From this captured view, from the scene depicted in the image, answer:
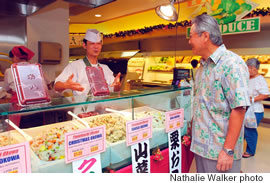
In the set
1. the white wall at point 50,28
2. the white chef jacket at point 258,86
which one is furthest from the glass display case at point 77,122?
the white wall at point 50,28

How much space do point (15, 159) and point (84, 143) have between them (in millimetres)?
354

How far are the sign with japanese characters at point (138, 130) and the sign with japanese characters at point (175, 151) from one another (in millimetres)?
335

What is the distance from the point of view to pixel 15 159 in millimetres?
1042

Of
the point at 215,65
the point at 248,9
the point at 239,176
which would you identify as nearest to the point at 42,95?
the point at 215,65

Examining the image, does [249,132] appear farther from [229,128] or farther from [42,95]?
[42,95]

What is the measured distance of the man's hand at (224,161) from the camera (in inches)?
61.9

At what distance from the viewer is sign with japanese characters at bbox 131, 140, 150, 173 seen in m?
1.59

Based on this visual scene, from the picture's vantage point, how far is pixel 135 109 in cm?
175

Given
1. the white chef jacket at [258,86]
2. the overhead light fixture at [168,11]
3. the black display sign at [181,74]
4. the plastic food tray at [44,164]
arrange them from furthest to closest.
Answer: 1. the white chef jacket at [258,86]
2. the overhead light fixture at [168,11]
3. the black display sign at [181,74]
4. the plastic food tray at [44,164]

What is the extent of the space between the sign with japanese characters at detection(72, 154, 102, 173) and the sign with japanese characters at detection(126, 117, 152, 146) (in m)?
0.25

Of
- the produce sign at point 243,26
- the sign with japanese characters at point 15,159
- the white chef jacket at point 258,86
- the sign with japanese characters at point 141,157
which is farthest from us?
the produce sign at point 243,26

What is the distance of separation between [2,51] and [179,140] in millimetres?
3721

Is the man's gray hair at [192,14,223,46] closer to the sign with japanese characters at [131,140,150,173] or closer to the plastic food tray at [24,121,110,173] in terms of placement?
the sign with japanese characters at [131,140,150,173]

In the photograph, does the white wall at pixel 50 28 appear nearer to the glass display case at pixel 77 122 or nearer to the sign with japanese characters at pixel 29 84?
the glass display case at pixel 77 122
